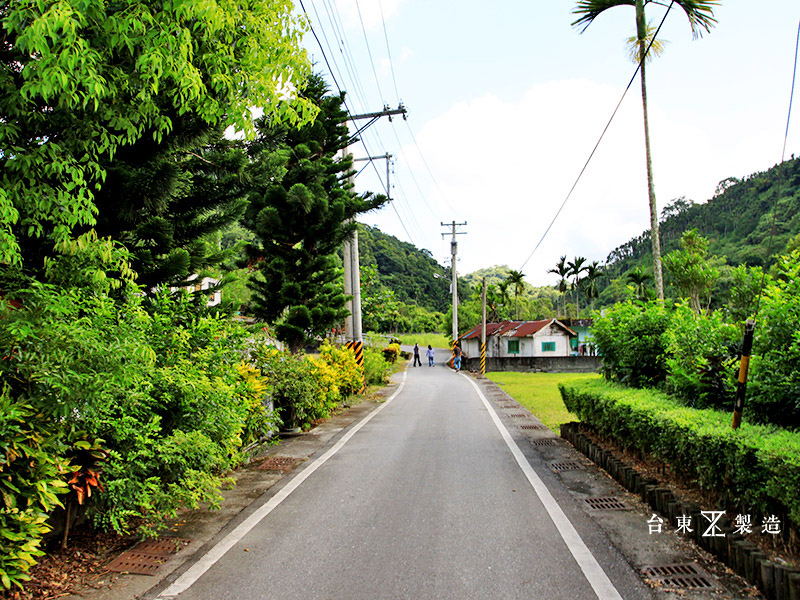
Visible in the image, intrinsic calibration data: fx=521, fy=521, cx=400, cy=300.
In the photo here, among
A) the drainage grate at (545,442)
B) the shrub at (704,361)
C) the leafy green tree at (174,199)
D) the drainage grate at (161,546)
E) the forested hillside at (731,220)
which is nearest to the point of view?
the drainage grate at (161,546)

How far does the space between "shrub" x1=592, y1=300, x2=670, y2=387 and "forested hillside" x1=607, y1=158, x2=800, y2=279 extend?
6702cm

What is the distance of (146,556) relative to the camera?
3.96 metres

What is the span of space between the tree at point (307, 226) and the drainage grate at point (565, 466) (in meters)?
9.86

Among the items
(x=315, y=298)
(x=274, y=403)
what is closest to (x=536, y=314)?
(x=315, y=298)

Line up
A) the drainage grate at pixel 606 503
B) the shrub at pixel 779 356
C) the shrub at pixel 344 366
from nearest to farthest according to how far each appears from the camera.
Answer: the shrub at pixel 779 356, the drainage grate at pixel 606 503, the shrub at pixel 344 366

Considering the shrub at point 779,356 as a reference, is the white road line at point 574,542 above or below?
below

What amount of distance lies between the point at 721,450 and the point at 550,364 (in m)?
30.9

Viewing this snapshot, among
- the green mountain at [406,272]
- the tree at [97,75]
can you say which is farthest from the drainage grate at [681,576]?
the green mountain at [406,272]

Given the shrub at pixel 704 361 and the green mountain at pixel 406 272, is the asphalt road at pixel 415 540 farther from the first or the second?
the green mountain at pixel 406 272

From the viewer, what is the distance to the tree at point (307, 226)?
49.4 ft

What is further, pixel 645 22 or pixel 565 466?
pixel 645 22

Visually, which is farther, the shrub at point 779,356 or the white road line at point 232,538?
the shrub at point 779,356

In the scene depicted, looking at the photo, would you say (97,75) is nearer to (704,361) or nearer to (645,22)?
(704,361)

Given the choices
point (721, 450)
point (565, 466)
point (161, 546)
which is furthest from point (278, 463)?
point (721, 450)
